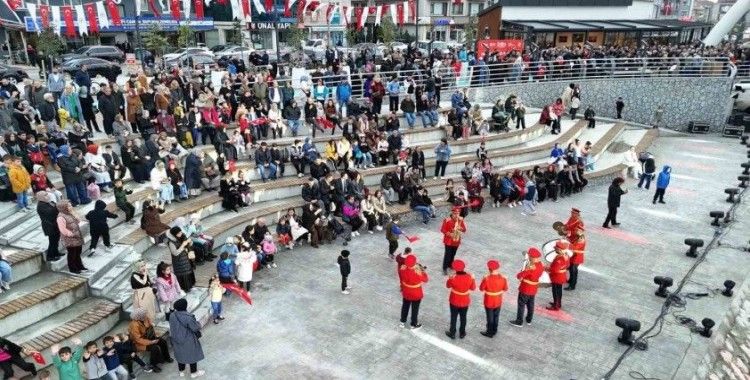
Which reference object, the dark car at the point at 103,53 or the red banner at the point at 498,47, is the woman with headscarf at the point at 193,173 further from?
the dark car at the point at 103,53

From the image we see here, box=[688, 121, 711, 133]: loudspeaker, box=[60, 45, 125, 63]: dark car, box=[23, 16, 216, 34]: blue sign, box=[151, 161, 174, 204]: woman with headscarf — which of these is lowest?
box=[688, 121, 711, 133]: loudspeaker

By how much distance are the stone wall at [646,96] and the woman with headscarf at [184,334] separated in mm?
20062

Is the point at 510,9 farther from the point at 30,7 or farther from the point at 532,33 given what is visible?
the point at 30,7

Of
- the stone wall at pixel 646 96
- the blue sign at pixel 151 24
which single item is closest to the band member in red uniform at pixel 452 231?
the stone wall at pixel 646 96

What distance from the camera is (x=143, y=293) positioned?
9352 mm

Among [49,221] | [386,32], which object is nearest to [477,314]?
[49,221]

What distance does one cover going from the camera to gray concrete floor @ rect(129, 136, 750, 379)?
30.6 ft

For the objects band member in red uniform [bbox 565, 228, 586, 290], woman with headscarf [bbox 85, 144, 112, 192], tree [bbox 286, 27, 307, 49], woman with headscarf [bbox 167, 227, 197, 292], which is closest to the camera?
woman with headscarf [bbox 167, 227, 197, 292]

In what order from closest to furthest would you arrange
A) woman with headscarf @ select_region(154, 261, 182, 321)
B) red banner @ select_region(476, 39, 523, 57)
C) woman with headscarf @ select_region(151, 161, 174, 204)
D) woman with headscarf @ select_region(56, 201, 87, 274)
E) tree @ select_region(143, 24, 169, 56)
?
woman with headscarf @ select_region(154, 261, 182, 321)
woman with headscarf @ select_region(56, 201, 87, 274)
woman with headscarf @ select_region(151, 161, 174, 204)
red banner @ select_region(476, 39, 523, 57)
tree @ select_region(143, 24, 169, 56)

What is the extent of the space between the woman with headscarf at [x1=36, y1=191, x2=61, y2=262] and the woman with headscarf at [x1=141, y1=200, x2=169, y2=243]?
1875 millimetres

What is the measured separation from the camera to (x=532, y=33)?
121 ft

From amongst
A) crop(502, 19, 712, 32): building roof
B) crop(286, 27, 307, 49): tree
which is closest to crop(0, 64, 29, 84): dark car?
crop(286, 27, 307, 49): tree

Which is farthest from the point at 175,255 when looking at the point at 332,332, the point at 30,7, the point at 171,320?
the point at 30,7

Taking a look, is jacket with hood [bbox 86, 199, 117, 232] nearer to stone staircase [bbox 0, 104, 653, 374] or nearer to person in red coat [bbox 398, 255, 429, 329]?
stone staircase [bbox 0, 104, 653, 374]
